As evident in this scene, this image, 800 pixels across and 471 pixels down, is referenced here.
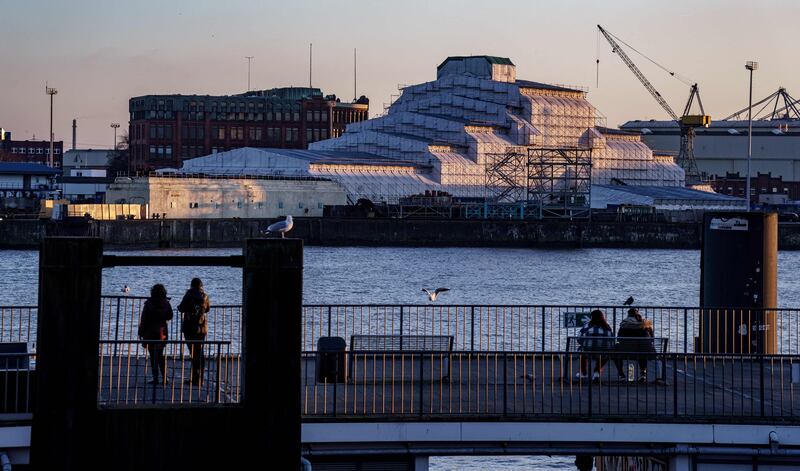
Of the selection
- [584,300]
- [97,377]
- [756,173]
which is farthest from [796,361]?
[756,173]

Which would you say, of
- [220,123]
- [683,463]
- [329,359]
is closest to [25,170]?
[220,123]

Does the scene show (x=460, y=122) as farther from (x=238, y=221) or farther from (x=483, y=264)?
(x=483, y=264)

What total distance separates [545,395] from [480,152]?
418ft

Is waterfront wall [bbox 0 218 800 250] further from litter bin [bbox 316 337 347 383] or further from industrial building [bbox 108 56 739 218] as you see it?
litter bin [bbox 316 337 347 383]

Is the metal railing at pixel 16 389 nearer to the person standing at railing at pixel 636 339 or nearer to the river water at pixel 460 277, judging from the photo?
the person standing at railing at pixel 636 339

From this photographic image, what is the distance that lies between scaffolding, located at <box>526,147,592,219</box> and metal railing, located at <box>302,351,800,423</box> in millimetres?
110941

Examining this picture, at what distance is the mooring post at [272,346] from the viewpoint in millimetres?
11539

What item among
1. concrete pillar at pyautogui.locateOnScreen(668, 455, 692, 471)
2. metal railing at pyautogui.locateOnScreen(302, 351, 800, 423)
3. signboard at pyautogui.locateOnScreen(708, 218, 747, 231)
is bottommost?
concrete pillar at pyautogui.locateOnScreen(668, 455, 692, 471)

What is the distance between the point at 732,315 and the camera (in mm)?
20797

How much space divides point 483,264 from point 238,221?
26.2m

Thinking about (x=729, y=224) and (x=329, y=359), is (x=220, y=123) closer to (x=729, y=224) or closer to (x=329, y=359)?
(x=729, y=224)

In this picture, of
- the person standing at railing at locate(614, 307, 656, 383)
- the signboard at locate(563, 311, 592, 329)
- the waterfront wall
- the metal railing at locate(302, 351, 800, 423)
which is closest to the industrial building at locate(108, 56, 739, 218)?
the waterfront wall

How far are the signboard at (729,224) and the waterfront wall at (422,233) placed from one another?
88031 mm

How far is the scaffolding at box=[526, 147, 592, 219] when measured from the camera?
131m
